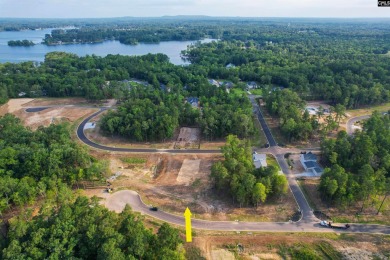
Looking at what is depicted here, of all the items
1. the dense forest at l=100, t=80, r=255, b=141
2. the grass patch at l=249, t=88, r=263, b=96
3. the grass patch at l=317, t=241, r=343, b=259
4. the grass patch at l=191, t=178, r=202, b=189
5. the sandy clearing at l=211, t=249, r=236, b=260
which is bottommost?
the grass patch at l=317, t=241, r=343, b=259

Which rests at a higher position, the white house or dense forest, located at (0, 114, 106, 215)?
dense forest, located at (0, 114, 106, 215)

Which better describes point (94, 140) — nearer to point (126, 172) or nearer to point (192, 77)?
point (126, 172)

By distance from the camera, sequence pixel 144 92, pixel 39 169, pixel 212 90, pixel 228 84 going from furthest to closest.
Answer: pixel 228 84 → pixel 212 90 → pixel 144 92 → pixel 39 169

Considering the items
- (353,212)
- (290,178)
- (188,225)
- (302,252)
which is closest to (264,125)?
(290,178)

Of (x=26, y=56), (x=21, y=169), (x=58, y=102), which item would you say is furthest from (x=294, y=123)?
(x=26, y=56)

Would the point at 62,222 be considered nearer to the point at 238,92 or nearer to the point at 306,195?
the point at 306,195

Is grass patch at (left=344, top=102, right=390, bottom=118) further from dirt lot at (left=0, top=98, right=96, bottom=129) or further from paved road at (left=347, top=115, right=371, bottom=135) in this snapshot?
dirt lot at (left=0, top=98, right=96, bottom=129)

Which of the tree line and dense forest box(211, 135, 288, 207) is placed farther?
the tree line

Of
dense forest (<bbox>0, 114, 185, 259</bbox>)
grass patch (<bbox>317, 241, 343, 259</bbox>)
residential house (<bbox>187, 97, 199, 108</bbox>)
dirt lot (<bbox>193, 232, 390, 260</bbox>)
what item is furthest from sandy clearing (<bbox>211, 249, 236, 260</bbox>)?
residential house (<bbox>187, 97, 199, 108</bbox>)
